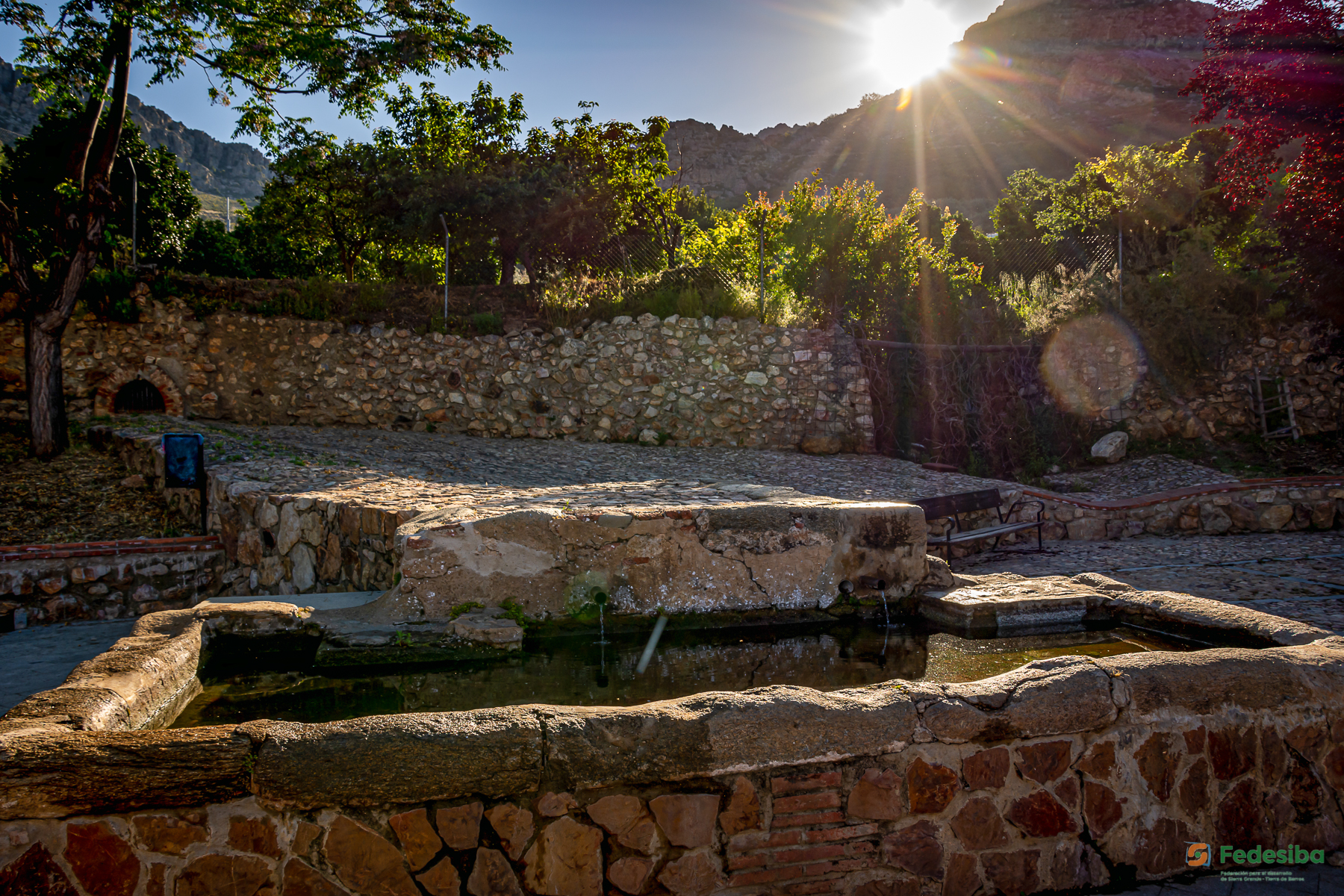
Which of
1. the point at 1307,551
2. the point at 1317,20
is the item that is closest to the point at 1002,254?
the point at 1317,20

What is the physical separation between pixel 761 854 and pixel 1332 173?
8.81 meters

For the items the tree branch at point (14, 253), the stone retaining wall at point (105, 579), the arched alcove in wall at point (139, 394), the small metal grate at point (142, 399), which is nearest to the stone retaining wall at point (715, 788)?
the stone retaining wall at point (105, 579)

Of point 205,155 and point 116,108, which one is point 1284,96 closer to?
point 116,108

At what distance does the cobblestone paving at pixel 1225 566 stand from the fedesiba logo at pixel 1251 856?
260 cm

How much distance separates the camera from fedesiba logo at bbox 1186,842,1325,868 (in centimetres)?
229

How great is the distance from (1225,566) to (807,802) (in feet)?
18.9

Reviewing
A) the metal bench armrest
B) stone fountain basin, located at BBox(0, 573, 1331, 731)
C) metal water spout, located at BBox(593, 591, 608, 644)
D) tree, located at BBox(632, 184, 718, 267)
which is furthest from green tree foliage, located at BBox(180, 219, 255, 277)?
the metal bench armrest

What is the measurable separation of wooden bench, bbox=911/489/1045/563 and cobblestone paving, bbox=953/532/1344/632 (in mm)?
238

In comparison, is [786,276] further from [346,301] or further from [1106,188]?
[1106,188]

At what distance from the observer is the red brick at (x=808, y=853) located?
2.05 metres

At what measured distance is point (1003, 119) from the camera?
Result: 53656 millimetres

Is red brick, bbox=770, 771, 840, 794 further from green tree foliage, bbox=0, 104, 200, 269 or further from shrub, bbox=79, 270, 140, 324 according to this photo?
green tree foliage, bbox=0, 104, 200, 269

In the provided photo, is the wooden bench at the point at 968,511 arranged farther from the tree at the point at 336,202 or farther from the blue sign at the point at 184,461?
the tree at the point at 336,202

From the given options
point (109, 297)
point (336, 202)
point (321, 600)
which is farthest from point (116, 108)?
point (321, 600)
